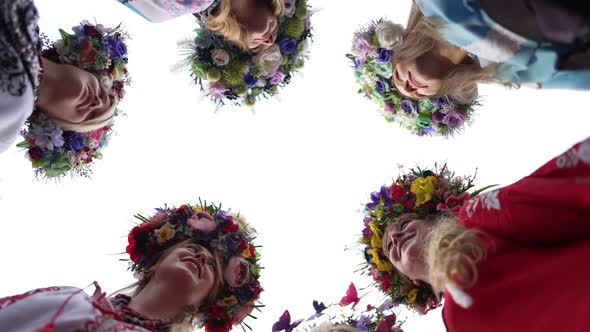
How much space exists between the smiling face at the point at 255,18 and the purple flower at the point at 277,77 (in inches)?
9.2

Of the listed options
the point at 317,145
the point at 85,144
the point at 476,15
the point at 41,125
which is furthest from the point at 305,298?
the point at 476,15

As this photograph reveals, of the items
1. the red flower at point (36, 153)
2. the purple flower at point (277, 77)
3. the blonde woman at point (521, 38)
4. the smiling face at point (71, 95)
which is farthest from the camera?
the purple flower at point (277, 77)

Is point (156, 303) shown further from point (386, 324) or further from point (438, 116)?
point (438, 116)

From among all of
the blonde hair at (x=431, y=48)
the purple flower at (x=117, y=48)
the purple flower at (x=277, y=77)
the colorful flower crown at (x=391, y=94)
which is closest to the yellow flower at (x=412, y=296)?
the colorful flower crown at (x=391, y=94)

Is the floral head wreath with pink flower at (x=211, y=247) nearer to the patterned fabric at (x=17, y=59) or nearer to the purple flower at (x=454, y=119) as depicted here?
the patterned fabric at (x=17, y=59)

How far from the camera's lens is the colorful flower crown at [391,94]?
2146 millimetres

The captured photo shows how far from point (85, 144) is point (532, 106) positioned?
2.25 metres

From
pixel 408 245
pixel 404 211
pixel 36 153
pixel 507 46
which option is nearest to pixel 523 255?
pixel 507 46

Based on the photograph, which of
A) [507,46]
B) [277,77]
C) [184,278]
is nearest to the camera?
[507,46]

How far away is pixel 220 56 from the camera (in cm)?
214

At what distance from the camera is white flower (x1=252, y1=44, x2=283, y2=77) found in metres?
2.19

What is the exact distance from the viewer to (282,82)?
241cm

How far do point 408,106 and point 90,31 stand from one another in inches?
58.7

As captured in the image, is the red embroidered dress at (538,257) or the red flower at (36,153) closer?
the red embroidered dress at (538,257)
